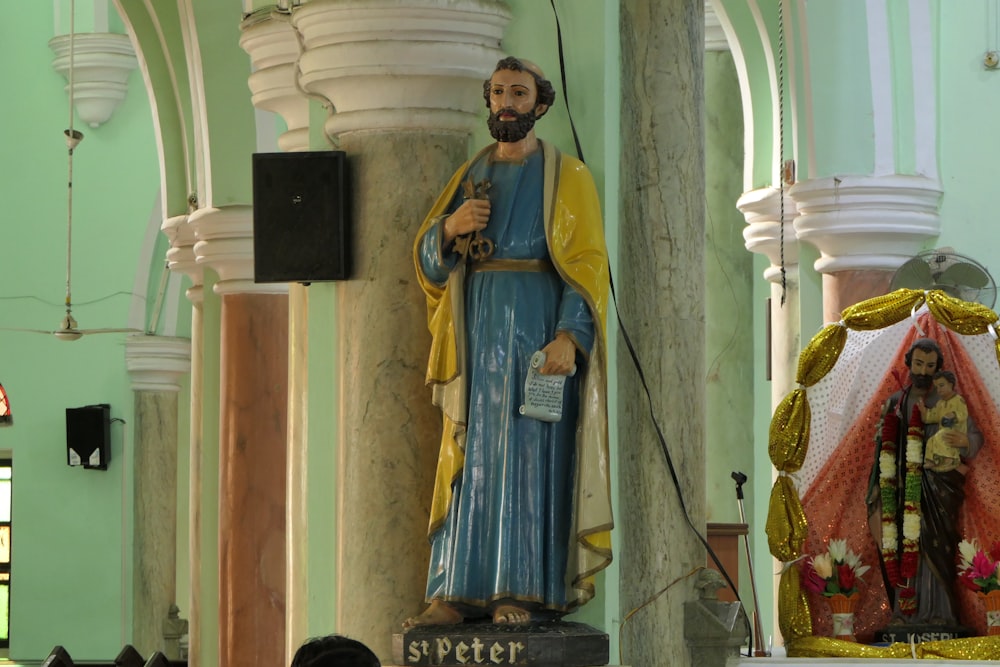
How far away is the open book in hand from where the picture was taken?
6.33m

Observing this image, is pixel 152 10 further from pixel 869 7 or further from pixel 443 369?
pixel 443 369

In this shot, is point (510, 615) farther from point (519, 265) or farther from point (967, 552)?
point (967, 552)

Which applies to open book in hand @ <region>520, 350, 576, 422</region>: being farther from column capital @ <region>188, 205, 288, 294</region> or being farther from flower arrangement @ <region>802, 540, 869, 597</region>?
column capital @ <region>188, 205, 288, 294</region>

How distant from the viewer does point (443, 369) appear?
21.4 ft

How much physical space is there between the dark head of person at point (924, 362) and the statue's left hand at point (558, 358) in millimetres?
2742

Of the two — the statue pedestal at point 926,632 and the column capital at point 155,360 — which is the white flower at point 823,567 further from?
the column capital at point 155,360

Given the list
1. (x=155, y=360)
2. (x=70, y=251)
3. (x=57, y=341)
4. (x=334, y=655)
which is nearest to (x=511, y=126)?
(x=334, y=655)

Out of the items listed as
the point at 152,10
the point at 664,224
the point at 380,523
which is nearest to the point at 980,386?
the point at 664,224

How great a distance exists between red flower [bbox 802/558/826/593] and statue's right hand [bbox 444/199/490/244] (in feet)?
9.47

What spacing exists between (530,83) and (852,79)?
4798 mm

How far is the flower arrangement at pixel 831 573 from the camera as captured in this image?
866 centimetres

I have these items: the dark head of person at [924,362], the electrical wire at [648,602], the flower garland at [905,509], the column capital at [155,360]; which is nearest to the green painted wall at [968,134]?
the dark head of person at [924,362]

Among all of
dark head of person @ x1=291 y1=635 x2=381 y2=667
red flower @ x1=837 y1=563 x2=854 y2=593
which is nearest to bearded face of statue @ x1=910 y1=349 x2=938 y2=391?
red flower @ x1=837 y1=563 x2=854 y2=593

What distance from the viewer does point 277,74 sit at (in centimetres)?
830
